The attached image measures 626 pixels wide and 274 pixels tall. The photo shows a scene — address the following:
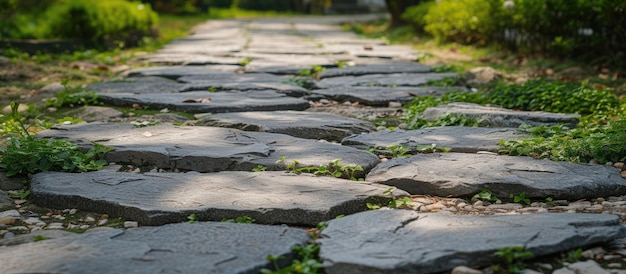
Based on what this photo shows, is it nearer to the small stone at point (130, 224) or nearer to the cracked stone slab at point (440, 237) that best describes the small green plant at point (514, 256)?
the cracked stone slab at point (440, 237)

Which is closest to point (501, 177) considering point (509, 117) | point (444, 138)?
point (444, 138)

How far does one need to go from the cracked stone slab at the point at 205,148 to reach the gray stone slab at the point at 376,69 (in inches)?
106

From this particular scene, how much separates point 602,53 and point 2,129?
4.80 metres

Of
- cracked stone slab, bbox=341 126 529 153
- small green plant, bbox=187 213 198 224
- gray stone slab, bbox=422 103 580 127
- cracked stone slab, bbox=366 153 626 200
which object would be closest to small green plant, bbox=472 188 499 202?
cracked stone slab, bbox=366 153 626 200

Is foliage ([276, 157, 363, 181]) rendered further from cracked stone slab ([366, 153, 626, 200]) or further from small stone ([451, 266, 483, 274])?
small stone ([451, 266, 483, 274])

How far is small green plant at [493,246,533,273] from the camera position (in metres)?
1.90

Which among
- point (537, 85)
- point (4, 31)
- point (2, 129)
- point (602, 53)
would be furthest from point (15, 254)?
point (4, 31)

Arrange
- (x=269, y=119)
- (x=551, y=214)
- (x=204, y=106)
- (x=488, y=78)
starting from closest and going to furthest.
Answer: (x=551, y=214) → (x=269, y=119) → (x=204, y=106) → (x=488, y=78)

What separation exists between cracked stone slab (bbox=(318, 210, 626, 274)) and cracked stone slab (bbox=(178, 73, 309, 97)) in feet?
9.61

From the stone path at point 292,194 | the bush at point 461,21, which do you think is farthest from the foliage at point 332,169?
the bush at point 461,21

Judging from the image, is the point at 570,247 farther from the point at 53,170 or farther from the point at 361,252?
the point at 53,170

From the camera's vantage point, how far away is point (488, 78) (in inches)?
228

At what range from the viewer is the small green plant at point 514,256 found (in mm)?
1898

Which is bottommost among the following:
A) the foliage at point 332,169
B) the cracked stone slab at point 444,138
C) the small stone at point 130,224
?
the cracked stone slab at point 444,138
